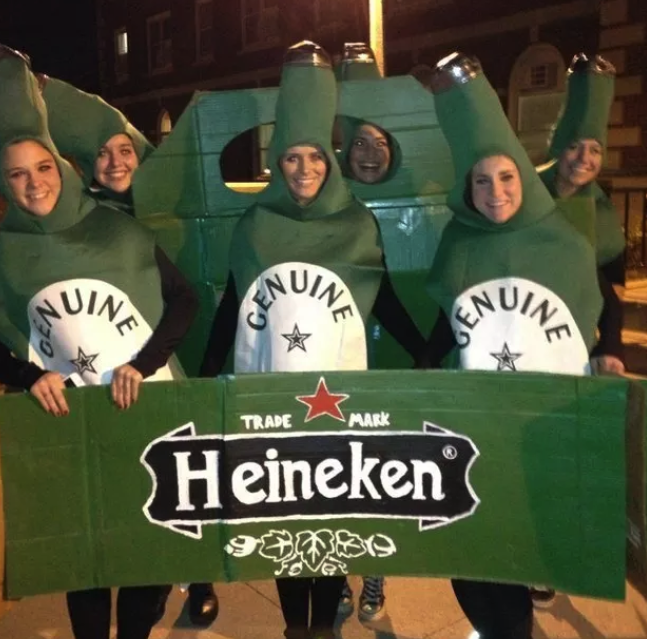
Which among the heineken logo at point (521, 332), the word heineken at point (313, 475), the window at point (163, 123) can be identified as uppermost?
the window at point (163, 123)

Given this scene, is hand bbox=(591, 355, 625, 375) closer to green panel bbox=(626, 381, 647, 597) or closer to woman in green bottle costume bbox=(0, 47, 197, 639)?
green panel bbox=(626, 381, 647, 597)

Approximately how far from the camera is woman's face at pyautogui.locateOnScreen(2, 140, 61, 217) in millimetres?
2066

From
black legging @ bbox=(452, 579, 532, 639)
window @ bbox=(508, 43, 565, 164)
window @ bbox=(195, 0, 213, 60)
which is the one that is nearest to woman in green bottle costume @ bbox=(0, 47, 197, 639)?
black legging @ bbox=(452, 579, 532, 639)

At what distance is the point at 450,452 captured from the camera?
6.55 feet

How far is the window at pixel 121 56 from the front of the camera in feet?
69.1

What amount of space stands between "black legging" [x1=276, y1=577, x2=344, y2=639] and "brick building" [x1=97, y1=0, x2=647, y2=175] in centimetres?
260

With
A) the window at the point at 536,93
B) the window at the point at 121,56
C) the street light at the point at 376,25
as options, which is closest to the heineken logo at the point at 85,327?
the street light at the point at 376,25

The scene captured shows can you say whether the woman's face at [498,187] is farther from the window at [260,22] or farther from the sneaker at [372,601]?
the window at [260,22]

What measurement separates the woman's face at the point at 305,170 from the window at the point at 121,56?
2050 centimetres

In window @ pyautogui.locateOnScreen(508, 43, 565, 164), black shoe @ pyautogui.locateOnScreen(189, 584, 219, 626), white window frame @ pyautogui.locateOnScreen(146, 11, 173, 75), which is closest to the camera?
black shoe @ pyautogui.locateOnScreen(189, 584, 219, 626)

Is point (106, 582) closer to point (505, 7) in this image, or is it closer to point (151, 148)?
point (151, 148)

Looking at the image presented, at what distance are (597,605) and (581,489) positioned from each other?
3.81 feet

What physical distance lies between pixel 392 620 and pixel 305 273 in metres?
1.38

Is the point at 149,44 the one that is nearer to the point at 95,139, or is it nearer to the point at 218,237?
the point at 95,139
